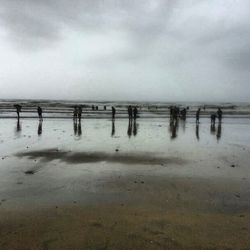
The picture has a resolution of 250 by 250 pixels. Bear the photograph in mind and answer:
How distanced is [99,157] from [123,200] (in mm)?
7172

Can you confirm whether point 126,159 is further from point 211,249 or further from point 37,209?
point 211,249

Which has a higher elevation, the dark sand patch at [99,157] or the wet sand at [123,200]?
the wet sand at [123,200]

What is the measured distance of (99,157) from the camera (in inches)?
655

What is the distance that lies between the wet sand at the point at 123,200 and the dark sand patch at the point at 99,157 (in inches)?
1.8

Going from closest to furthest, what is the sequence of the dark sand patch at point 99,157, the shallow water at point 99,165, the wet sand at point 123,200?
the wet sand at point 123,200 → the shallow water at point 99,165 → the dark sand patch at point 99,157

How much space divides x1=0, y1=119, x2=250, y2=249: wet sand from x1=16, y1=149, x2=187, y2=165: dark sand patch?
45 millimetres

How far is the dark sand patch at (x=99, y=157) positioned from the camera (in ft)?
51.3

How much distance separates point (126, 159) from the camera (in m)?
16.2

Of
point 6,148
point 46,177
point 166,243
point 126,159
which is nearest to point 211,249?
point 166,243

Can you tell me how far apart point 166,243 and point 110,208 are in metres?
2.38

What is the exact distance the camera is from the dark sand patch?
51.3 ft

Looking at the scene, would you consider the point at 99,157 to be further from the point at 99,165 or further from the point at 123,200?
the point at 123,200

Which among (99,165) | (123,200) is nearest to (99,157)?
(99,165)

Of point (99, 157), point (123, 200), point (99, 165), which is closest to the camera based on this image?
point (123, 200)
